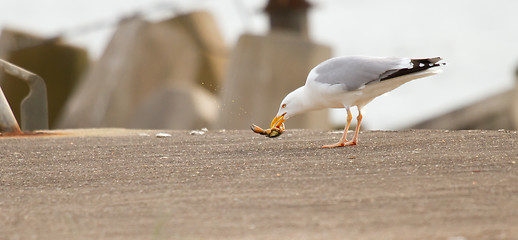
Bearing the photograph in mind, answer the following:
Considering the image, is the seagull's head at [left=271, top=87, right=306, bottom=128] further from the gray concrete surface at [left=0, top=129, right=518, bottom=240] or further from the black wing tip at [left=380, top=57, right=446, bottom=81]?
the black wing tip at [left=380, top=57, right=446, bottom=81]

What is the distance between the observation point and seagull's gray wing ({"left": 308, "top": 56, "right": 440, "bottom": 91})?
3738 millimetres

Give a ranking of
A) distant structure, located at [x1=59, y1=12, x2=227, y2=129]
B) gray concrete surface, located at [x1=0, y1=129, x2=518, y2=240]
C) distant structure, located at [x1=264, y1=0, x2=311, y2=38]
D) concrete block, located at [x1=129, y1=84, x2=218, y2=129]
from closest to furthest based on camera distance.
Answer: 1. gray concrete surface, located at [x1=0, y1=129, x2=518, y2=240]
2. distant structure, located at [x1=264, y1=0, x2=311, y2=38]
3. concrete block, located at [x1=129, y1=84, x2=218, y2=129]
4. distant structure, located at [x1=59, y1=12, x2=227, y2=129]

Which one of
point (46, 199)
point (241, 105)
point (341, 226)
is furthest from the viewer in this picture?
point (241, 105)

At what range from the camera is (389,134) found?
468 centimetres

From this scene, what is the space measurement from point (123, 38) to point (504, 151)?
11.3m

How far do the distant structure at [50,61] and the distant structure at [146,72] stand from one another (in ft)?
2.51

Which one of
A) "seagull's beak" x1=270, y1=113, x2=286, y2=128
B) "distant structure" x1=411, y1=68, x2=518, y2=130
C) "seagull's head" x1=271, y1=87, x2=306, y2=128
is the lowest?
"distant structure" x1=411, y1=68, x2=518, y2=130

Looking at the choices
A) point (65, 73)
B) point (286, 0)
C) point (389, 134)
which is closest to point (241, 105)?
point (286, 0)

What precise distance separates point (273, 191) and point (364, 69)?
1.39 meters

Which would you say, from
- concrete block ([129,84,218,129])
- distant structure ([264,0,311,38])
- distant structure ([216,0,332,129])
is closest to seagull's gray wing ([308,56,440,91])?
distant structure ([216,0,332,129])

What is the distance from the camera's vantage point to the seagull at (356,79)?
3752mm

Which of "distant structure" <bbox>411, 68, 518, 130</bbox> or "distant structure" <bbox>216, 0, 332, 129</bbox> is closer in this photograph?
"distant structure" <bbox>411, 68, 518, 130</bbox>

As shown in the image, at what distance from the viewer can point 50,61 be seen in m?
14.6

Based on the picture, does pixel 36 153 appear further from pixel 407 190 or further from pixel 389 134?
pixel 407 190
